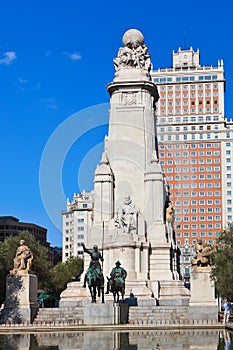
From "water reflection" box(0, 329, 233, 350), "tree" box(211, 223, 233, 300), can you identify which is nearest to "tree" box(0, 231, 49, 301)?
"tree" box(211, 223, 233, 300)

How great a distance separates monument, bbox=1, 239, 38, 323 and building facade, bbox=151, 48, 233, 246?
95.3m

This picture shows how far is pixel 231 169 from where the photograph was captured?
456 ft

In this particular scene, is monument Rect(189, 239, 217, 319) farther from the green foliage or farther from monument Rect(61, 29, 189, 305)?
the green foliage

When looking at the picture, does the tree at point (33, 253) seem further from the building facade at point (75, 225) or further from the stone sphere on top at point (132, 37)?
the building facade at point (75, 225)

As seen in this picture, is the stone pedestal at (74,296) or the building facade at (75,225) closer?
the stone pedestal at (74,296)

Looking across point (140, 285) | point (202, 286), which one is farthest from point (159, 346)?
point (140, 285)

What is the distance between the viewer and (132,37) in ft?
182

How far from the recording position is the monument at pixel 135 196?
48062 millimetres

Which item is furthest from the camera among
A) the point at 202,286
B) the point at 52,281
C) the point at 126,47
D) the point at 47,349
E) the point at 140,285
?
the point at 52,281

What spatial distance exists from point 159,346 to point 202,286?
56.1ft

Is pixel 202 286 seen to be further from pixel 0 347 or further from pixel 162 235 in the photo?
pixel 0 347

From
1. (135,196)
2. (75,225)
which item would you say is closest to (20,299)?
(135,196)

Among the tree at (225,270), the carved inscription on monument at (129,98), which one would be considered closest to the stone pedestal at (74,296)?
the tree at (225,270)

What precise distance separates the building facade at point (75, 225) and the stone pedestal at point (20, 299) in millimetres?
101879
